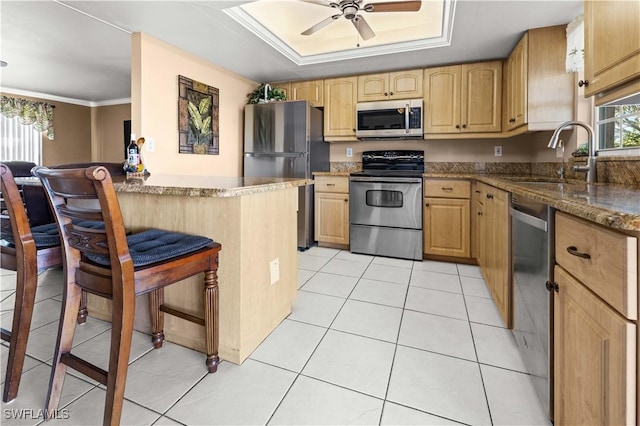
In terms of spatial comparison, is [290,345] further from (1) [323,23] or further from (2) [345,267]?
(1) [323,23]

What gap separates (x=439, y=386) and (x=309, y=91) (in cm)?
Result: 356

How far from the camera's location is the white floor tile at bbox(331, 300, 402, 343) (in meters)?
1.80

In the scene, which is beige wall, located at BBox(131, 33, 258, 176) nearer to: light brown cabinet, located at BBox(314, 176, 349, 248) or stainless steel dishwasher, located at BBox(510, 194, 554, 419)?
light brown cabinet, located at BBox(314, 176, 349, 248)

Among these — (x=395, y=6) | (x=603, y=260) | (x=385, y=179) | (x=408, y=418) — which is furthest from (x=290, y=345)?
(x=395, y=6)

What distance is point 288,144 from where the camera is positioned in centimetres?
368

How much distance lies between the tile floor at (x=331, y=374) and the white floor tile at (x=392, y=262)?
2.89 feet

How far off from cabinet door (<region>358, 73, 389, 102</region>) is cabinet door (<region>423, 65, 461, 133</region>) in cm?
45

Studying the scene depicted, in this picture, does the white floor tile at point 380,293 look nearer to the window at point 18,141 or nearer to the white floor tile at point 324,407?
the white floor tile at point 324,407

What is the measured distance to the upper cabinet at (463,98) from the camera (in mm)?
3232

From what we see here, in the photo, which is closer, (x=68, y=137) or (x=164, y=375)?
(x=164, y=375)

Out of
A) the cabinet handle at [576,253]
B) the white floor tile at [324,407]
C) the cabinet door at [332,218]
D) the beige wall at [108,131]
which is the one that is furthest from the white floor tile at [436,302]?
the beige wall at [108,131]

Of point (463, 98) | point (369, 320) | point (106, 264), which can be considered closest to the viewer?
point (106, 264)

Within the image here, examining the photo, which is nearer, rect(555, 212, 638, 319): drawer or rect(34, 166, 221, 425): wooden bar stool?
rect(555, 212, 638, 319): drawer

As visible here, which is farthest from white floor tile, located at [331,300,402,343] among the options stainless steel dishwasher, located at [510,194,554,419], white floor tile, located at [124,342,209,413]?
white floor tile, located at [124,342,209,413]
